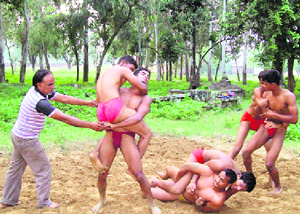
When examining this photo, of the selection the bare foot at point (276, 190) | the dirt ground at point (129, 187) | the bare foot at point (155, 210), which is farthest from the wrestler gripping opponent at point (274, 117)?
the bare foot at point (155, 210)

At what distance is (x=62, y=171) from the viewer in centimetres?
644

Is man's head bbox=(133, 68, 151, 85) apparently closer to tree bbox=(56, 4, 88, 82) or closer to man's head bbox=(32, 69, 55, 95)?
man's head bbox=(32, 69, 55, 95)

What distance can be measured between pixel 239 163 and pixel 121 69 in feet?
14.2

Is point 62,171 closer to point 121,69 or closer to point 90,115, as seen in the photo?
point 121,69

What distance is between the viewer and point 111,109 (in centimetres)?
418

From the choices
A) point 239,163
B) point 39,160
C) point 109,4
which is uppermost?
point 109,4

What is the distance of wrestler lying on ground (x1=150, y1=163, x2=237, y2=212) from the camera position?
440cm

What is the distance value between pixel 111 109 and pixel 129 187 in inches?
78.7

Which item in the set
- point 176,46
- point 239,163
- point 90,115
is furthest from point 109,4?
point 239,163

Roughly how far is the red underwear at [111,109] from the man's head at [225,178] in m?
1.56

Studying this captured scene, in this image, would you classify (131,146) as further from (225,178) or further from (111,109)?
(225,178)

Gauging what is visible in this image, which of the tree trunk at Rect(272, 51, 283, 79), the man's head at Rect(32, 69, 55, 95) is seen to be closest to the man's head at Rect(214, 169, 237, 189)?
the man's head at Rect(32, 69, 55, 95)

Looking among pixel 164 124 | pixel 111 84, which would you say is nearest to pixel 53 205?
pixel 111 84

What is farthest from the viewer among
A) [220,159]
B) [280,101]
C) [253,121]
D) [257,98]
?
[253,121]
